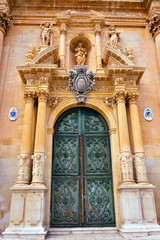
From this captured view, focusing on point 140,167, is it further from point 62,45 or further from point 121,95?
point 62,45

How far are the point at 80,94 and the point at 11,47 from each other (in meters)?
4.50

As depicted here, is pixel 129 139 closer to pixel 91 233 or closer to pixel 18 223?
pixel 91 233

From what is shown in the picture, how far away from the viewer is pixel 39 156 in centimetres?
770

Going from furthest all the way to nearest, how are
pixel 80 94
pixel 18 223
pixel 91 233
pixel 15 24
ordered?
pixel 15 24, pixel 80 94, pixel 91 233, pixel 18 223

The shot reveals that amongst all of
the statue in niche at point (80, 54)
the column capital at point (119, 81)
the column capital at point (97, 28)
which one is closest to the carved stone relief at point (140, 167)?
the column capital at point (119, 81)

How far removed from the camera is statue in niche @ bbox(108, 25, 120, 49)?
1043cm

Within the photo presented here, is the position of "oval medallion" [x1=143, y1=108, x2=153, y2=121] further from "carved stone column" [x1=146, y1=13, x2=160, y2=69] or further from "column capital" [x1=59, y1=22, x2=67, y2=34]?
"column capital" [x1=59, y1=22, x2=67, y2=34]

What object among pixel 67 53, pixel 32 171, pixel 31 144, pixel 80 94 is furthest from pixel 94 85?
pixel 32 171

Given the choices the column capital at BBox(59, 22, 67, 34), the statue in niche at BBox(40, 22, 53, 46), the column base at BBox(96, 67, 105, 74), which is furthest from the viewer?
the column capital at BBox(59, 22, 67, 34)

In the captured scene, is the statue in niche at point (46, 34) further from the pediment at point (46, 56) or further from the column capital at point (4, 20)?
the column capital at point (4, 20)

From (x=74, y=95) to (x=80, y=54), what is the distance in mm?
2471

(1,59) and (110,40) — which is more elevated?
(110,40)

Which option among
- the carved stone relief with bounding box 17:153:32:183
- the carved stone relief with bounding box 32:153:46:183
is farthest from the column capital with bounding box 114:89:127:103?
the carved stone relief with bounding box 17:153:32:183

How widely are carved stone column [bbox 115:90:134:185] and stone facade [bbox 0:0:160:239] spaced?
37mm
